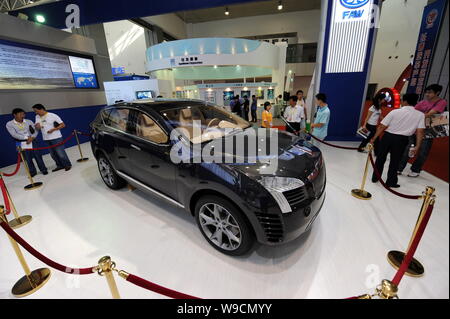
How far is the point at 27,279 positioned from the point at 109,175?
5.57 feet

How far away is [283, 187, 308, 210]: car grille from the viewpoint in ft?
5.46

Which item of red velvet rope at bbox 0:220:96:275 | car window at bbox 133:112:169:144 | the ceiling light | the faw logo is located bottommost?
red velvet rope at bbox 0:220:96:275

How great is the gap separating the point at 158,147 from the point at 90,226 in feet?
4.62

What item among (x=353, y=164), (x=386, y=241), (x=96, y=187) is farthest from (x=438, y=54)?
(x=96, y=187)

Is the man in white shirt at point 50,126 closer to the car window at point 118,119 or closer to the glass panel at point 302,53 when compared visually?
the car window at point 118,119

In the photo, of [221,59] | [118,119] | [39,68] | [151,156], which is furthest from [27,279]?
[221,59]

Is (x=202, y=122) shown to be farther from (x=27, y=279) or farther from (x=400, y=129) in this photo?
(x=400, y=129)

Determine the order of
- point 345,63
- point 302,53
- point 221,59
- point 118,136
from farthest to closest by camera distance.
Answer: point 302,53 → point 221,59 → point 345,63 → point 118,136

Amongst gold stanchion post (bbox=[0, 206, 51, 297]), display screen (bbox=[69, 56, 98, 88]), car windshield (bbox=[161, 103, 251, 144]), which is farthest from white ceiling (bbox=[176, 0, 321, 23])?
gold stanchion post (bbox=[0, 206, 51, 297])

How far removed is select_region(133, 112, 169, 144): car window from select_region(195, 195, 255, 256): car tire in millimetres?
951

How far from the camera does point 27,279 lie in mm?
1879

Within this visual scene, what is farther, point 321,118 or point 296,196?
point 321,118

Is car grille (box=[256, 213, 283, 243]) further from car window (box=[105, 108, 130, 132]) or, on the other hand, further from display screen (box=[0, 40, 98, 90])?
display screen (box=[0, 40, 98, 90])

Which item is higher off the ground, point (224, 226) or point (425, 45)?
point (425, 45)
